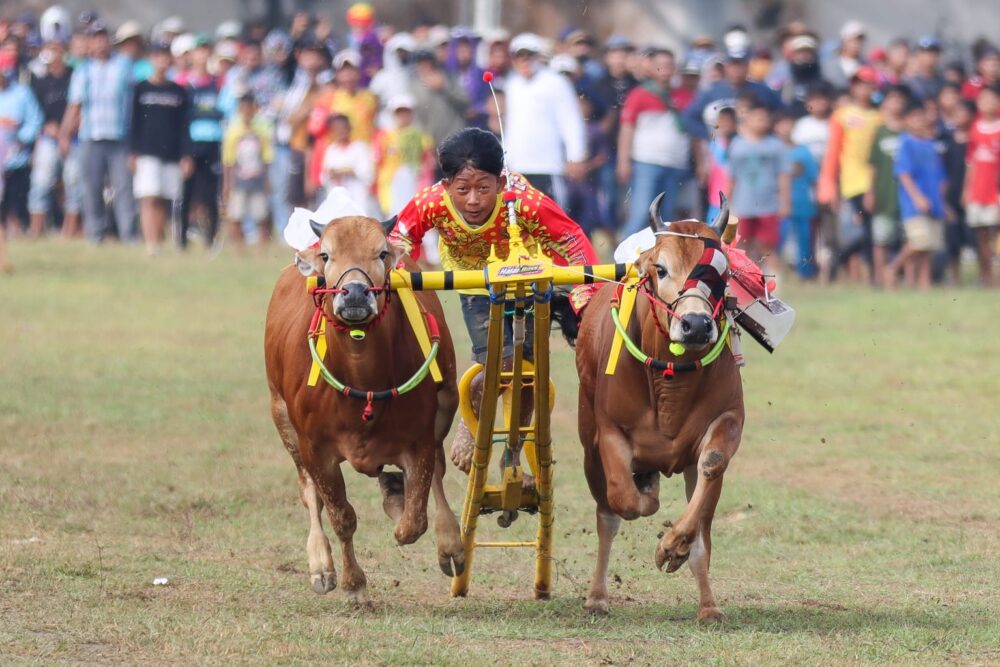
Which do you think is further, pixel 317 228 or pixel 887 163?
pixel 887 163

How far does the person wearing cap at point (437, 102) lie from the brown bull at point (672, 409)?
12.5 meters

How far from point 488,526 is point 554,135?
8.10m

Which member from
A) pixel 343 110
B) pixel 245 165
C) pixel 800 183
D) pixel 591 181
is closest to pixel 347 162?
pixel 343 110

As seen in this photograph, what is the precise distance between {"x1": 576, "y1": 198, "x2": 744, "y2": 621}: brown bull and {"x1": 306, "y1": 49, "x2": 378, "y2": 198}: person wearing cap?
13.7 metres

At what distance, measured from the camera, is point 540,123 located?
1847 centimetres

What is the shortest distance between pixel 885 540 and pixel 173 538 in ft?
12.9

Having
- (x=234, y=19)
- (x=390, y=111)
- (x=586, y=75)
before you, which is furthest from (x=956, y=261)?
(x=234, y=19)

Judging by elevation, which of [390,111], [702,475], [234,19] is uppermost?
[234,19]

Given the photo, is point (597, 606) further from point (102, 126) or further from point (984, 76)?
point (102, 126)

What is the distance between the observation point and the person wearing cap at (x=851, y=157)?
20328 mm

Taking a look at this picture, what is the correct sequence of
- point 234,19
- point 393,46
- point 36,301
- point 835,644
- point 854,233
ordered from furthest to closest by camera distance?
point 234,19 → point 393,46 → point 854,233 → point 36,301 → point 835,644

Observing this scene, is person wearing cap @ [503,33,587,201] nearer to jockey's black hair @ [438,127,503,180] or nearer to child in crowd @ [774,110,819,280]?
child in crowd @ [774,110,819,280]

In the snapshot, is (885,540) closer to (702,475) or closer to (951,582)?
(951,582)

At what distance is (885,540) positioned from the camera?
10.6m
